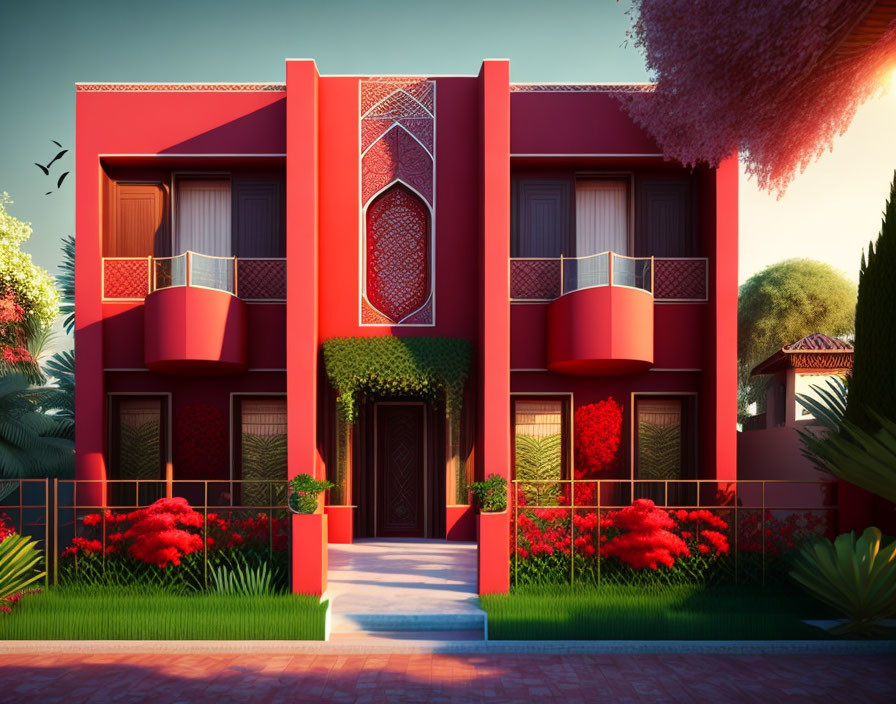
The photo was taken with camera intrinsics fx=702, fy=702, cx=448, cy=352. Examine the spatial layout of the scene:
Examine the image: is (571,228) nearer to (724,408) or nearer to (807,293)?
(724,408)

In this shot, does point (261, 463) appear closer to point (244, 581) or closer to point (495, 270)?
point (244, 581)

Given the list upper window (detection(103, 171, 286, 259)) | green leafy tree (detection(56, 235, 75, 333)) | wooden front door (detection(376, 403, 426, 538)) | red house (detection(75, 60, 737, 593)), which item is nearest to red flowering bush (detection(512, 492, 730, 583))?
red house (detection(75, 60, 737, 593))

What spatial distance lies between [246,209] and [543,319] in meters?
6.03

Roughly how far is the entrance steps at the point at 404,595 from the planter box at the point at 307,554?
0.31m

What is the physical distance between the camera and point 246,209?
44.1 ft

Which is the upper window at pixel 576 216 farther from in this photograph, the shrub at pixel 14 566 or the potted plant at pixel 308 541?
the shrub at pixel 14 566

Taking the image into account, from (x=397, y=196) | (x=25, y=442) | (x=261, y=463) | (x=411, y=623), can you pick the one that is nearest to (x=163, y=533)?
(x=411, y=623)

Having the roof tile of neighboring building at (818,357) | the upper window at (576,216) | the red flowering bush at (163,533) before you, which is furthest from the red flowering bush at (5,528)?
the roof tile of neighboring building at (818,357)

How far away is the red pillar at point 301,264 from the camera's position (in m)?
11.0

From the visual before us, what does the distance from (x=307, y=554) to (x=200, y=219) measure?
7449mm

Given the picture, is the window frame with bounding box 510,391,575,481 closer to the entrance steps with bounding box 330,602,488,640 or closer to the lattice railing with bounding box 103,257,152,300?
the entrance steps with bounding box 330,602,488,640

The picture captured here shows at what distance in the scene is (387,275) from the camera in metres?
13.2

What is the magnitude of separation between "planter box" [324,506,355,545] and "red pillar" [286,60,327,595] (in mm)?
1957

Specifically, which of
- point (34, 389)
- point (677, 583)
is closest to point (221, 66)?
point (34, 389)
